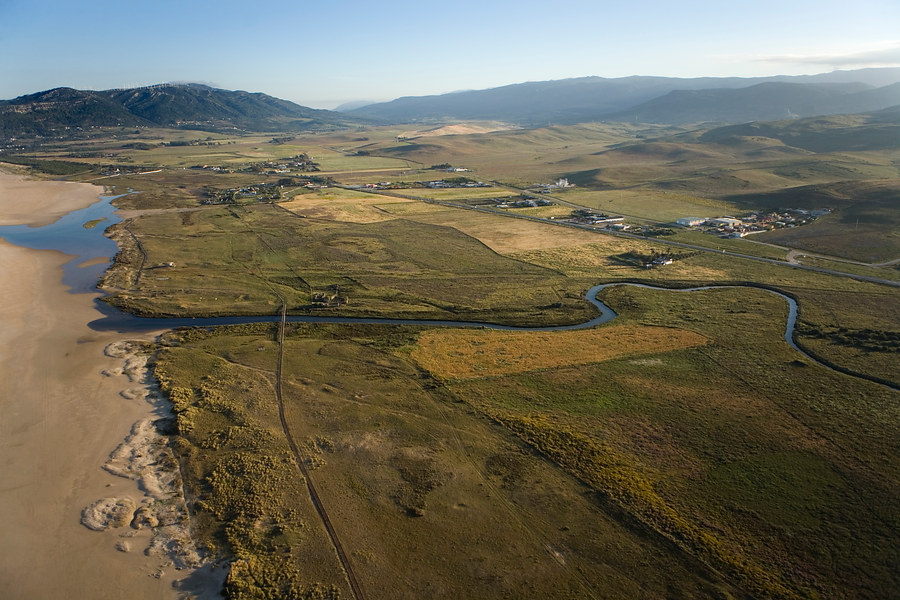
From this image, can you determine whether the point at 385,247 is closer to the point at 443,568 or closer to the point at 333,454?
the point at 333,454

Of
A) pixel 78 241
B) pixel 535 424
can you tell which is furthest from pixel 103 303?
pixel 535 424

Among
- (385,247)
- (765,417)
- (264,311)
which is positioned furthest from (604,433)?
(385,247)

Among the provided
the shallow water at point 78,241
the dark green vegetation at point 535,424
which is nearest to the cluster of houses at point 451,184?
the dark green vegetation at point 535,424

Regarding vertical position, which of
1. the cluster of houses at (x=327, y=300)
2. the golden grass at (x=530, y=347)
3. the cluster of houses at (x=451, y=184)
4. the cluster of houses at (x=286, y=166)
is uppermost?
the cluster of houses at (x=286, y=166)

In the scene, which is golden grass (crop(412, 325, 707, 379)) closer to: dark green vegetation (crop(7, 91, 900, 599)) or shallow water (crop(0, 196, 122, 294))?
dark green vegetation (crop(7, 91, 900, 599))

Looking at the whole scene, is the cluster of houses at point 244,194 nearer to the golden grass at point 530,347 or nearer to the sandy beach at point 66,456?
the sandy beach at point 66,456

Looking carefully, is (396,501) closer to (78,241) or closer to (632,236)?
(632,236)

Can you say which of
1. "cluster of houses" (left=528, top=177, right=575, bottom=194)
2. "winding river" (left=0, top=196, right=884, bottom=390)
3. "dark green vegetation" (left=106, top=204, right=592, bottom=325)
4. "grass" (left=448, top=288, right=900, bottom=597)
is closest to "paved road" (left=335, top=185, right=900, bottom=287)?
"winding river" (left=0, top=196, right=884, bottom=390)
